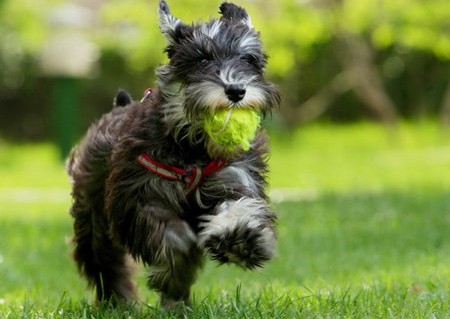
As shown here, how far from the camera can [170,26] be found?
16.1ft

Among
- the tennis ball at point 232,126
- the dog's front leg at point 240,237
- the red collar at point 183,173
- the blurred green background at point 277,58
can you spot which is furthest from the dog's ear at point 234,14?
the blurred green background at point 277,58

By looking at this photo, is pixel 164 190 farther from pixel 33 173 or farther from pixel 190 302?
pixel 33 173

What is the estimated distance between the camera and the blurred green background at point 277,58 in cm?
1914

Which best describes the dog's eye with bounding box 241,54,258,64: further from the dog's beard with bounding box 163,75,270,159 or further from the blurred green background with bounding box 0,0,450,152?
the blurred green background with bounding box 0,0,450,152

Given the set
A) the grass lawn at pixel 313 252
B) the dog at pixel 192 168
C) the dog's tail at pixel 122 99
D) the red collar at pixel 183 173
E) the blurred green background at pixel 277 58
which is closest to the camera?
the dog at pixel 192 168

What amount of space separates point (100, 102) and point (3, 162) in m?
4.20

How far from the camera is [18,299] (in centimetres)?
615

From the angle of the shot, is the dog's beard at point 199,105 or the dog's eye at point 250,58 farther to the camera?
the dog's eye at point 250,58

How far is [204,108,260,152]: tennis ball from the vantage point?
4.58 meters

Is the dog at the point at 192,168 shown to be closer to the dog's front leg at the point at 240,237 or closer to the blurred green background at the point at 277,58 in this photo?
the dog's front leg at the point at 240,237

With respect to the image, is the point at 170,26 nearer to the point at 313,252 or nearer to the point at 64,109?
the point at 313,252

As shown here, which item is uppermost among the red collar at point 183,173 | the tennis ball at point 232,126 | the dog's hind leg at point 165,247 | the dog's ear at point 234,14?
the dog's ear at point 234,14

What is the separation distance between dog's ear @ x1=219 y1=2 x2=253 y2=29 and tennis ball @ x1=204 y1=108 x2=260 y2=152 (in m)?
0.61

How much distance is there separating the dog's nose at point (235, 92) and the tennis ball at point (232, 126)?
2.7 inches
